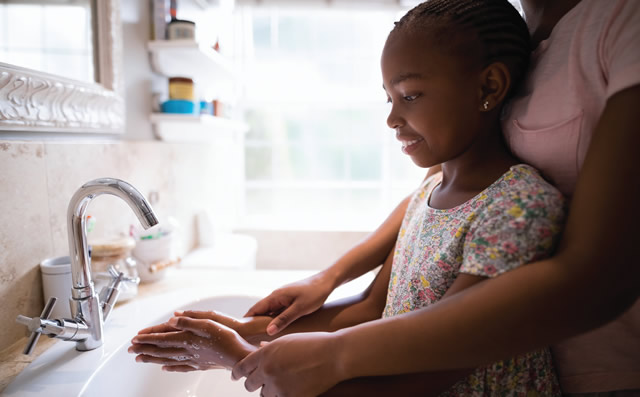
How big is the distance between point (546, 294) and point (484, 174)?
231mm

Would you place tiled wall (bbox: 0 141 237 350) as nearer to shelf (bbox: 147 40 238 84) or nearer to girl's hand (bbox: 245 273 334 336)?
shelf (bbox: 147 40 238 84)

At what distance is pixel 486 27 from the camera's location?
0.55 meters

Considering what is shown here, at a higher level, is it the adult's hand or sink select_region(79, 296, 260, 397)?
the adult's hand

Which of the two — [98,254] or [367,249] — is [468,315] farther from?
[98,254]

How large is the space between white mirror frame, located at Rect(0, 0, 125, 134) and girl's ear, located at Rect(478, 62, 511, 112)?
0.84 meters

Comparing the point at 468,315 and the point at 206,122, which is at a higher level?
the point at 206,122

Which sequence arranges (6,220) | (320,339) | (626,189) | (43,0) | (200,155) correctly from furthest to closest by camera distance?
(200,155)
(43,0)
(6,220)
(320,339)
(626,189)

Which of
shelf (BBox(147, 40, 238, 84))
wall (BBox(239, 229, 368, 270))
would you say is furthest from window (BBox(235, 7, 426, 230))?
shelf (BBox(147, 40, 238, 84))

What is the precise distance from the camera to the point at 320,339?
20.3 inches

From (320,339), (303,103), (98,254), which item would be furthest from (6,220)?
(303,103)

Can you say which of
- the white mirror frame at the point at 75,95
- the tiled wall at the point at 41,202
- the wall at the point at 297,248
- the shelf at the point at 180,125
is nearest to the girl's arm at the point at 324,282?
the tiled wall at the point at 41,202

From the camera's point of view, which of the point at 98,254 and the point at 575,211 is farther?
the point at 98,254

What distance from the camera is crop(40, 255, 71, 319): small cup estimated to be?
2.77ft

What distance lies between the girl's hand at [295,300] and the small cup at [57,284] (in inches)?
16.5
